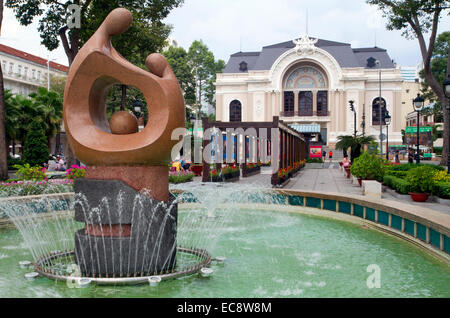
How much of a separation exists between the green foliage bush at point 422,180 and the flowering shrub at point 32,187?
10.5 metres

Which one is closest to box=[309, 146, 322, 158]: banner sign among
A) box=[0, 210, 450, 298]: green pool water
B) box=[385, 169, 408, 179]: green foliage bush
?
box=[385, 169, 408, 179]: green foliage bush

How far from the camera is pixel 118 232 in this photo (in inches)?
223

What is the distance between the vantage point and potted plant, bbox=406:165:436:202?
12609mm

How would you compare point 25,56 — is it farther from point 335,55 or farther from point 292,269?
point 292,269

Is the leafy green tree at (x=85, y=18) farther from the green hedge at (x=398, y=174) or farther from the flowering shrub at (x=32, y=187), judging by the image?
the green hedge at (x=398, y=174)

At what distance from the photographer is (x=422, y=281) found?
5.65 meters

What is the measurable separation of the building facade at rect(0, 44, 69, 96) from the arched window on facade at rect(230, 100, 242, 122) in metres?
22.5

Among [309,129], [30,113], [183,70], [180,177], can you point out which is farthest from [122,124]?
[183,70]

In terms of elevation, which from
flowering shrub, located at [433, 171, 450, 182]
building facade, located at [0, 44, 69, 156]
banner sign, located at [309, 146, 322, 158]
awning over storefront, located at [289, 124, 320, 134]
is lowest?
flowering shrub, located at [433, 171, 450, 182]

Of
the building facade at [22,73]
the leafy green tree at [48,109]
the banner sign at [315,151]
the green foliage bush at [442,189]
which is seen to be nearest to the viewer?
the green foliage bush at [442,189]

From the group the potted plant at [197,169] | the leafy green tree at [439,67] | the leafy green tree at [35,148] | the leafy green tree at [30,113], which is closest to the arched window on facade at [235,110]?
the leafy green tree at [439,67]

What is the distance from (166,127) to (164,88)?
570mm

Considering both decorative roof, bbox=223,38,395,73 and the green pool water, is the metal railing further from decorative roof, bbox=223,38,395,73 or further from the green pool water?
the green pool water

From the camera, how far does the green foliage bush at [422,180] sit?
12.6 meters
